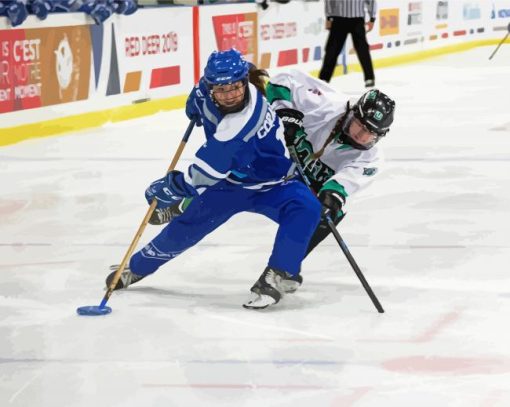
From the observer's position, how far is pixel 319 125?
4.73m

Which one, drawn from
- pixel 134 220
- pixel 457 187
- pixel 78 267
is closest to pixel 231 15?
pixel 457 187

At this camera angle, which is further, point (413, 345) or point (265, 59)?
point (265, 59)

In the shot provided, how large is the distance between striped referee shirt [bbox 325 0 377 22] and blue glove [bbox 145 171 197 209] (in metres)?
9.26

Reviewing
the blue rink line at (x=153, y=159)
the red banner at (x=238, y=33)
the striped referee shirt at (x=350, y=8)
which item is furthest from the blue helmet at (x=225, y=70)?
the striped referee shirt at (x=350, y=8)

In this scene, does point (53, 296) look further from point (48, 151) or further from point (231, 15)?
point (231, 15)

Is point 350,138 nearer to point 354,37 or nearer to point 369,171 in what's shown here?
point 369,171

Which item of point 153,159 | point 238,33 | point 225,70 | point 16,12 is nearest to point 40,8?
point 16,12

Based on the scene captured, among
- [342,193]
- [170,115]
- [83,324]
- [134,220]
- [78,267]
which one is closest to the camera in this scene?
[83,324]

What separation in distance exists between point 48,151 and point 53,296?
4271 millimetres

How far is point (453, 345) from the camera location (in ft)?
13.1

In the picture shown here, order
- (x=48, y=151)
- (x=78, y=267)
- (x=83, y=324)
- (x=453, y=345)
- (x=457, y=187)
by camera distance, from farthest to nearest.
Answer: (x=48, y=151) < (x=457, y=187) < (x=78, y=267) < (x=83, y=324) < (x=453, y=345)

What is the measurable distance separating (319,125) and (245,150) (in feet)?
1.71

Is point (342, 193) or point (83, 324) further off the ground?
point (342, 193)

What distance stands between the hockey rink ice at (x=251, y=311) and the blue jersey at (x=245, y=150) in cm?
47
